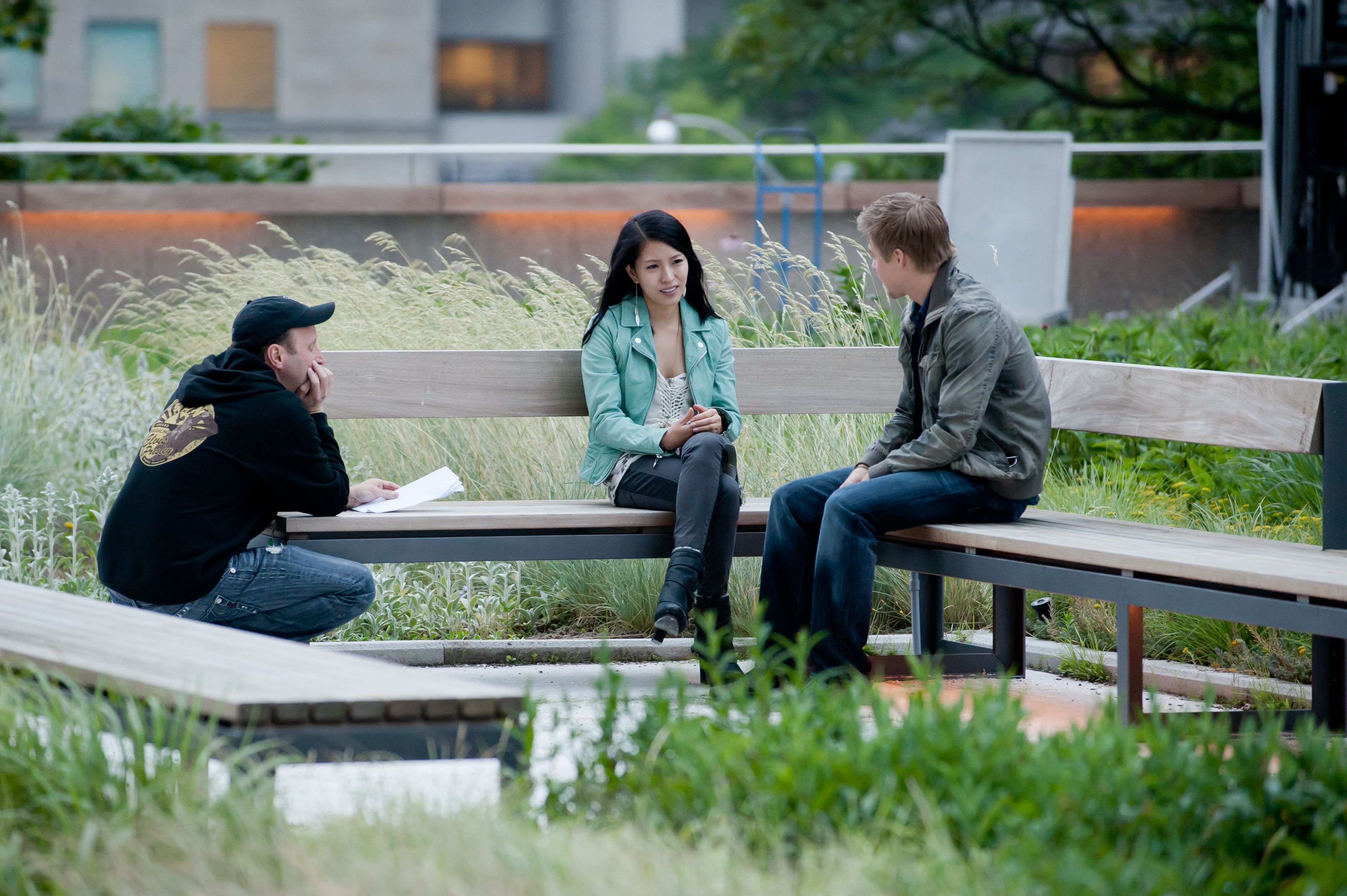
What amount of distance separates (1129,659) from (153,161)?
10.9m

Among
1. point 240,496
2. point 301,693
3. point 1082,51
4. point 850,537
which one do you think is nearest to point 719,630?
point 850,537

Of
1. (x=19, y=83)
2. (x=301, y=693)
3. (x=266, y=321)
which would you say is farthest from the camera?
(x=19, y=83)

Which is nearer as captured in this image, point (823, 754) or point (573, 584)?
point (823, 754)

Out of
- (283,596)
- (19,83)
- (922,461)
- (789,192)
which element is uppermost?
(19,83)

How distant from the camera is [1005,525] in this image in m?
4.68

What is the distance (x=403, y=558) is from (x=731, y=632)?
1.11 meters

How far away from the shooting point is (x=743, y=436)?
6.31 metres

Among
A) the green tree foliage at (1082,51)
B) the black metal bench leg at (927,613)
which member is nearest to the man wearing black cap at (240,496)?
the black metal bench leg at (927,613)

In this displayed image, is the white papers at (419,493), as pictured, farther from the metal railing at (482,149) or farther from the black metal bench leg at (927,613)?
the metal railing at (482,149)

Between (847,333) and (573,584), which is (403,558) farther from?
(847,333)

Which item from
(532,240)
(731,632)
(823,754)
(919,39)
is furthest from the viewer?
(919,39)

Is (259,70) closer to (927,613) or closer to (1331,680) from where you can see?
(927,613)

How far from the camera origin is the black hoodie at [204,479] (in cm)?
411

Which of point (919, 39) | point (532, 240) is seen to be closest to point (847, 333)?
point (532, 240)
